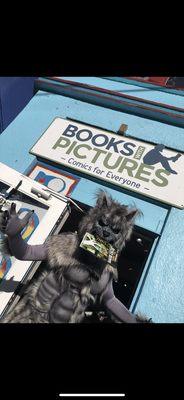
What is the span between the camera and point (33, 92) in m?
6.35

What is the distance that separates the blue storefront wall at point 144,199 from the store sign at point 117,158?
0.15m

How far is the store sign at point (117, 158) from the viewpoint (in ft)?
15.4

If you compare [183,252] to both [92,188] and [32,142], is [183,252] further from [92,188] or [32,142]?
[32,142]

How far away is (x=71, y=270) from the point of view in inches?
141

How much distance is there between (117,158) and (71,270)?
78.7 inches

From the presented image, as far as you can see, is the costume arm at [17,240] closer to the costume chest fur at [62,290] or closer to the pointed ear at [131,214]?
the costume chest fur at [62,290]

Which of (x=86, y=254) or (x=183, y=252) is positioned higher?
(x=183, y=252)

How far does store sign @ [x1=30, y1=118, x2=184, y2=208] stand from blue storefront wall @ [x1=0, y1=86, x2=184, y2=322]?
147 mm

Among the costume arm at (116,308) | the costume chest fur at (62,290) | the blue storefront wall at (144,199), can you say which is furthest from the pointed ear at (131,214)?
the blue storefront wall at (144,199)

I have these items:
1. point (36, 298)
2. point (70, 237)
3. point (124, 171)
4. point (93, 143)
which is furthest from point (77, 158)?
point (36, 298)

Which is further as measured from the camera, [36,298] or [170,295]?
[170,295]

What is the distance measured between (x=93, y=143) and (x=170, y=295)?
2390mm

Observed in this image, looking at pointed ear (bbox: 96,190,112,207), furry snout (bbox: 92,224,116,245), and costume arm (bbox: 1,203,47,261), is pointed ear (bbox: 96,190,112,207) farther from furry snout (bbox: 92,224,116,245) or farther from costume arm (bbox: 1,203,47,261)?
costume arm (bbox: 1,203,47,261)

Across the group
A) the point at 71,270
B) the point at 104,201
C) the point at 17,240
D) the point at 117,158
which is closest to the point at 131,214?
the point at 104,201
